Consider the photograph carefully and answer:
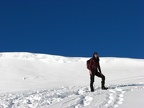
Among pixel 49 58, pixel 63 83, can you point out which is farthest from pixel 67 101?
pixel 49 58

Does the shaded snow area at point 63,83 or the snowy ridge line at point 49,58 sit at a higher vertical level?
the snowy ridge line at point 49,58

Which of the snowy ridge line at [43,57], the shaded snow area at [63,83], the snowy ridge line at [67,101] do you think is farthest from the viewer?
the snowy ridge line at [43,57]

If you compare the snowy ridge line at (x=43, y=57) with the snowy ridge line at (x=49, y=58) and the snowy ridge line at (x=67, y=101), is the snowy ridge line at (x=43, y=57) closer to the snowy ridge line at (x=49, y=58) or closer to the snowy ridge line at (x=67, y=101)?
the snowy ridge line at (x=49, y=58)

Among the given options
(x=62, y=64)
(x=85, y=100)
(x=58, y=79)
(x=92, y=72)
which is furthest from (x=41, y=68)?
(x=85, y=100)

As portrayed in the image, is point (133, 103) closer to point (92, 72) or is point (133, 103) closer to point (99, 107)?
point (99, 107)

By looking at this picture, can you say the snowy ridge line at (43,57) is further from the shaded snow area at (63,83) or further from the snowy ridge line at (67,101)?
the snowy ridge line at (67,101)

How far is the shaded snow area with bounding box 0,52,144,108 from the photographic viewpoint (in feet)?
39.0

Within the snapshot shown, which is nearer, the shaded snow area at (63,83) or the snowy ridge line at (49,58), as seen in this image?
the shaded snow area at (63,83)

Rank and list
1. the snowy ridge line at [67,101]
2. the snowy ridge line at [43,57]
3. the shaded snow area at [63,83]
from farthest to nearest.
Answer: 1. the snowy ridge line at [43,57]
2. the shaded snow area at [63,83]
3. the snowy ridge line at [67,101]

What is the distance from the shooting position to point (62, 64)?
103 feet

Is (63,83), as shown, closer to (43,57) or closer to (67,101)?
(67,101)

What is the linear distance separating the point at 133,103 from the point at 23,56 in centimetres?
2297

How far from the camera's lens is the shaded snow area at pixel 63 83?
11891 mm

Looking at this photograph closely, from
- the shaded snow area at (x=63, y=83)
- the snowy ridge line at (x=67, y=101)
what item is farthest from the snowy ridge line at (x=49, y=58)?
the snowy ridge line at (x=67, y=101)
